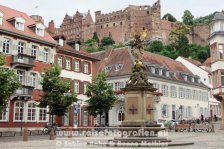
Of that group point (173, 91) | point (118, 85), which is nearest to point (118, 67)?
point (118, 85)

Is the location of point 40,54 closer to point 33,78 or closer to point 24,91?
point 33,78

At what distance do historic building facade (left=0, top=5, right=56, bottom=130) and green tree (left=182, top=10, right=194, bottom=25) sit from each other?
90086mm

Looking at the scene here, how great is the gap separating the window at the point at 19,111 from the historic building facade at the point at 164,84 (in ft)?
51.9

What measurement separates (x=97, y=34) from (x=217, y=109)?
72.5 metres

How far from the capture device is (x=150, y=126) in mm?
18234

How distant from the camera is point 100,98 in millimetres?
37500

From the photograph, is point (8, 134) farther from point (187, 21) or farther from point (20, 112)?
point (187, 21)

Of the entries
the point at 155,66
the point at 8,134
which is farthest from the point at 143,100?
the point at 155,66

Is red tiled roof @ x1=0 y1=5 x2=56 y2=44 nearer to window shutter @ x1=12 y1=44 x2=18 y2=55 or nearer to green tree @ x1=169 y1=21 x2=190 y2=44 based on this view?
window shutter @ x1=12 y1=44 x2=18 y2=55

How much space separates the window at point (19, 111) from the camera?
34.4 meters

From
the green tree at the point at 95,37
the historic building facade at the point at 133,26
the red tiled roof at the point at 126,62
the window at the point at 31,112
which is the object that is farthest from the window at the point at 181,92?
the green tree at the point at 95,37

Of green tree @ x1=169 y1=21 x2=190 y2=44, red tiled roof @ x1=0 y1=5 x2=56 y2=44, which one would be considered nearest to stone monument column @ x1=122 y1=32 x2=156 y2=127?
red tiled roof @ x1=0 y1=5 x2=56 y2=44

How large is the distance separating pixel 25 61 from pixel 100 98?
27.3 feet

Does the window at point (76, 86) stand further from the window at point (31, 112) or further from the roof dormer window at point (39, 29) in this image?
the roof dormer window at point (39, 29)
